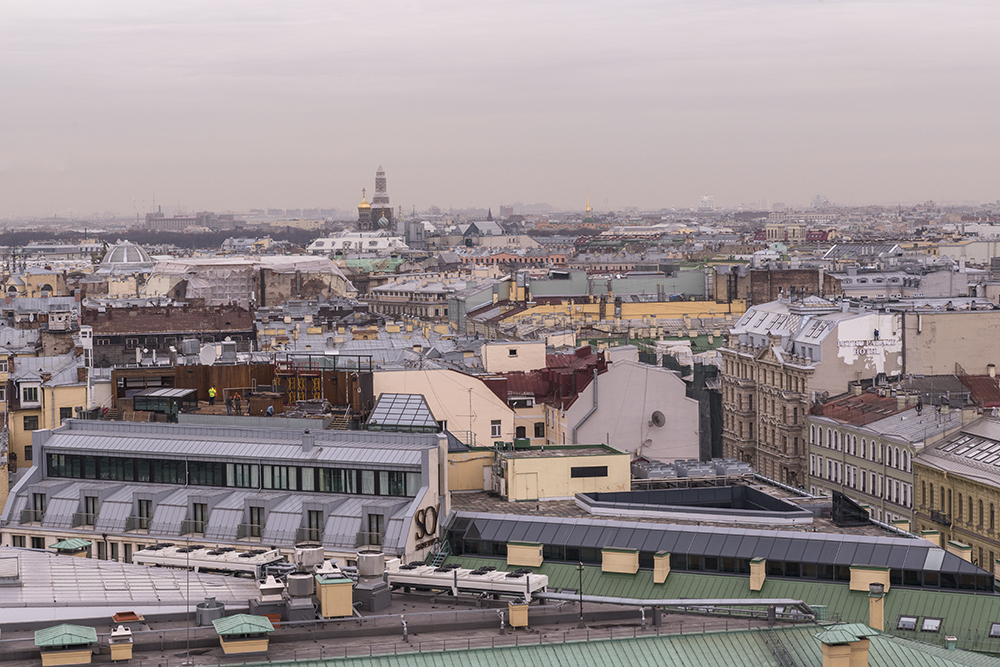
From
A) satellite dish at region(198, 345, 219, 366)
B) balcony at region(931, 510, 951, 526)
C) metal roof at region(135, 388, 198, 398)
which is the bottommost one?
balcony at region(931, 510, 951, 526)

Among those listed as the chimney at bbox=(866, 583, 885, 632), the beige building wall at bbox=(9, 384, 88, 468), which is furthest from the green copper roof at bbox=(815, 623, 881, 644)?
the beige building wall at bbox=(9, 384, 88, 468)

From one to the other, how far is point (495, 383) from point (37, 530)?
77.4ft

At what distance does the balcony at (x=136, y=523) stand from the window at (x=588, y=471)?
1182 centimetres

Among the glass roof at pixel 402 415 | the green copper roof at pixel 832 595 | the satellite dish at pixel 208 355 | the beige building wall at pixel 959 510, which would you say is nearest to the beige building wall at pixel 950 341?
the beige building wall at pixel 959 510

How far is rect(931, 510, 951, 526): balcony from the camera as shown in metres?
54.9

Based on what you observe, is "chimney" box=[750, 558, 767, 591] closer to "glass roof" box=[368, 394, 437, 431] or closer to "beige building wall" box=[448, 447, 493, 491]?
"glass roof" box=[368, 394, 437, 431]

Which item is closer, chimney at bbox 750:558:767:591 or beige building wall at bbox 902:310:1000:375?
chimney at bbox 750:558:767:591

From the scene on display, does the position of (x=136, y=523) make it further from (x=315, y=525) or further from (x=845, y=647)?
(x=845, y=647)

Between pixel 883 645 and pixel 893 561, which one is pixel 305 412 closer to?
pixel 893 561

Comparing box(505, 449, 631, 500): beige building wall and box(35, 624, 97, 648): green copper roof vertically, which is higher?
box(35, 624, 97, 648): green copper roof

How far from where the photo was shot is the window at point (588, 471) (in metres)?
47.7

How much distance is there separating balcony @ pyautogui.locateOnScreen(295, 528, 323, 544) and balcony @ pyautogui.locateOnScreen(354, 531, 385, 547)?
3.99 feet

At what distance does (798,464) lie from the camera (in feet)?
237

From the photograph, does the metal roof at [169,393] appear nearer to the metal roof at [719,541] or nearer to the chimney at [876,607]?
the metal roof at [719,541]
